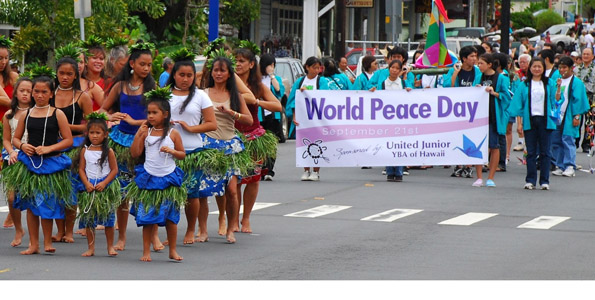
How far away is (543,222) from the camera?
12.3 metres

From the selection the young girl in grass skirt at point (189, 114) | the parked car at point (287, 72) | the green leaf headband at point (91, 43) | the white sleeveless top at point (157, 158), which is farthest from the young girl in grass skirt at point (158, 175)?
the parked car at point (287, 72)

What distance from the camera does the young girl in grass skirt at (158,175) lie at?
29.9ft

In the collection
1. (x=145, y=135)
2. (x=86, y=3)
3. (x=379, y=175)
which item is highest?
(x=86, y=3)

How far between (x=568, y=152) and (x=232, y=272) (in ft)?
32.8

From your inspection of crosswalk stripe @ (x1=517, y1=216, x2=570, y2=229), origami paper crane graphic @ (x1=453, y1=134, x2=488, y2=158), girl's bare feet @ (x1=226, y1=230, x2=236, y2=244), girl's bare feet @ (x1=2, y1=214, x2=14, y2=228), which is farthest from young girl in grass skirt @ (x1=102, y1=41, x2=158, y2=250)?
origami paper crane graphic @ (x1=453, y1=134, x2=488, y2=158)

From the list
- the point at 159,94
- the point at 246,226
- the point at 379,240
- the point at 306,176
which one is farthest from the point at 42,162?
the point at 306,176

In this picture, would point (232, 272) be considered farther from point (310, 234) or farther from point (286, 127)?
point (286, 127)

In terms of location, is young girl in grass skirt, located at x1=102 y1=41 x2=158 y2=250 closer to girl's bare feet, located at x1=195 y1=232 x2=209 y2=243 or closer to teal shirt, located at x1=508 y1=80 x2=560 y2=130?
girl's bare feet, located at x1=195 y1=232 x2=209 y2=243

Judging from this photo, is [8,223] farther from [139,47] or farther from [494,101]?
[494,101]

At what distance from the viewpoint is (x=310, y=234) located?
36.5 feet

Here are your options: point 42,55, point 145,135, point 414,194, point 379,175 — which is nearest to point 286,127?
point 42,55

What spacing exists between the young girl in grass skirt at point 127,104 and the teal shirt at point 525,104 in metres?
6.81

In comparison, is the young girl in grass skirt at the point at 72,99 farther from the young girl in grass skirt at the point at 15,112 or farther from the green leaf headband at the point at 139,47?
the green leaf headband at the point at 139,47

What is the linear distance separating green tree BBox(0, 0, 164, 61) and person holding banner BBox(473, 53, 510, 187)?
9.00 meters
